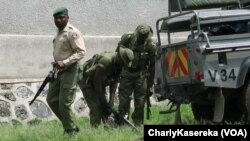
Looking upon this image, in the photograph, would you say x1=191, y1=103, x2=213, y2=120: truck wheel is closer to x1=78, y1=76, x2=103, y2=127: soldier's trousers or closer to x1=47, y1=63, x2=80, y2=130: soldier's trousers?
x1=78, y1=76, x2=103, y2=127: soldier's trousers

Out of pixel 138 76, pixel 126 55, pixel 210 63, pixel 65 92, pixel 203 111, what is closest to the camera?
pixel 210 63

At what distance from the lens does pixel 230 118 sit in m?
8.84

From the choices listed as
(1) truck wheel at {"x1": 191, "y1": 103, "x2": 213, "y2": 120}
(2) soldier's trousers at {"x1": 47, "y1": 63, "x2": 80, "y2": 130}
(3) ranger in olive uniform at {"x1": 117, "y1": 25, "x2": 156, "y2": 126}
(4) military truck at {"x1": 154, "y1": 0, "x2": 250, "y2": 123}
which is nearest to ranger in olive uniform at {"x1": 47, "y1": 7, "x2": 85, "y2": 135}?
(2) soldier's trousers at {"x1": 47, "y1": 63, "x2": 80, "y2": 130}

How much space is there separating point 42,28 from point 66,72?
10.8ft

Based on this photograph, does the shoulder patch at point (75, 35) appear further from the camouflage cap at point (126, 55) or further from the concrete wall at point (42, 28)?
the concrete wall at point (42, 28)

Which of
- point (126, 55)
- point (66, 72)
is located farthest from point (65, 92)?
point (126, 55)

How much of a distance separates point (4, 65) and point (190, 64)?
12.8ft

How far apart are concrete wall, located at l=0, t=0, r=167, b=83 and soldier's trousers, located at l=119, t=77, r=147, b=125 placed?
8.24 feet

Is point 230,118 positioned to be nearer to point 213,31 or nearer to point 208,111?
point 208,111

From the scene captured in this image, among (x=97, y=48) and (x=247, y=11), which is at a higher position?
(x=247, y=11)

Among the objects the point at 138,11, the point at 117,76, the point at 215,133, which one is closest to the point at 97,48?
the point at 138,11

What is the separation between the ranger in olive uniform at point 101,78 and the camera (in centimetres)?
833

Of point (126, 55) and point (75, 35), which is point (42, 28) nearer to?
point (126, 55)

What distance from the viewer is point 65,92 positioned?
785cm
